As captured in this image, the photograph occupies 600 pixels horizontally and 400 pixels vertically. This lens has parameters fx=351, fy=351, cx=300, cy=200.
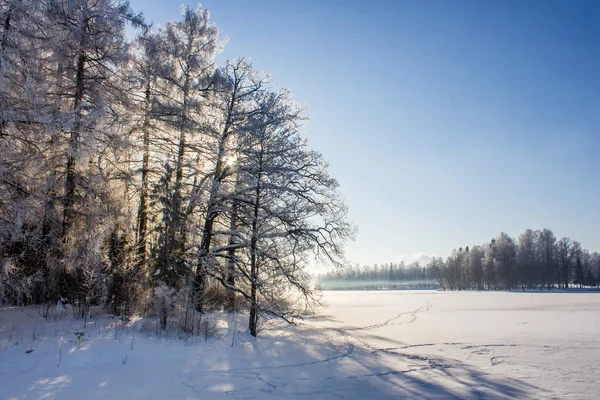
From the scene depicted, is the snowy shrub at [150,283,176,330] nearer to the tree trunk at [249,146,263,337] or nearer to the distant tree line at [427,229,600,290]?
the tree trunk at [249,146,263,337]

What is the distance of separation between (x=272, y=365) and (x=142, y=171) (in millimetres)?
10467

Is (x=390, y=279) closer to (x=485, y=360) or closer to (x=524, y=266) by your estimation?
(x=524, y=266)

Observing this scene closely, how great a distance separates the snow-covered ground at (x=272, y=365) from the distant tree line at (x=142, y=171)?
1.55m

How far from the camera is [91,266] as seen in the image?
11547 millimetres

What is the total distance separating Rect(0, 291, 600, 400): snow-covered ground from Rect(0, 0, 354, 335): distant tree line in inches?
61.0

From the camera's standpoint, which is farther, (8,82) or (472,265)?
(472,265)

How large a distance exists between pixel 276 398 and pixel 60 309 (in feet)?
28.5

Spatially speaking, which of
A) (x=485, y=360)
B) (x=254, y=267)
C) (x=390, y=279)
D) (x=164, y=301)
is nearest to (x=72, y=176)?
(x=164, y=301)

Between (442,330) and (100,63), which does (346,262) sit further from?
(100,63)

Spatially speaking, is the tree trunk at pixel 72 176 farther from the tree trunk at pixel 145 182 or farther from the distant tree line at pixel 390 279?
the distant tree line at pixel 390 279

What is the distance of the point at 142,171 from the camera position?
610 inches

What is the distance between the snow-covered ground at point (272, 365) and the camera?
6727mm

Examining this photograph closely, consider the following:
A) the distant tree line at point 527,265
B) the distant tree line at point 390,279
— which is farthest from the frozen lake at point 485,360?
the distant tree line at point 390,279

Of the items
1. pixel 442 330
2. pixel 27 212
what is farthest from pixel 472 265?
pixel 27 212
